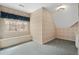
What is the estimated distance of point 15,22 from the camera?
2248 millimetres

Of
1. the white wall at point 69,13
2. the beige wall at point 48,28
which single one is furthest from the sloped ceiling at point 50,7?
the beige wall at point 48,28

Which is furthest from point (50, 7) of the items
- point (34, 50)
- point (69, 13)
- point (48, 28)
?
point (48, 28)

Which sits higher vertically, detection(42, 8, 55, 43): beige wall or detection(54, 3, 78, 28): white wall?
detection(54, 3, 78, 28): white wall

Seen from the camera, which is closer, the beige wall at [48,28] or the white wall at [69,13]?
the white wall at [69,13]

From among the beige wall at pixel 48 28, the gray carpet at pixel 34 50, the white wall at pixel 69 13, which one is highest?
the white wall at pixel 69 13

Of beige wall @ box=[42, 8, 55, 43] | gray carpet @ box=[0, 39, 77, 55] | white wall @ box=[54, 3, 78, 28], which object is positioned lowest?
gray carpet @ box=[0, 39, 77, 55]

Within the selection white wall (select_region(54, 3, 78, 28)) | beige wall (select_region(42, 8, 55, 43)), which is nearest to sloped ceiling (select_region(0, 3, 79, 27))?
white wall (select_region(54, 3, 78, 28))

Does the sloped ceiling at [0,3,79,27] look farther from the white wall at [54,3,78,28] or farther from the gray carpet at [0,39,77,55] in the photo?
the gray carpet at [0,39,77,55]

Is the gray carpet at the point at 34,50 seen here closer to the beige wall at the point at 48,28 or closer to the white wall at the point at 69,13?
the white wall at the point at 69,13

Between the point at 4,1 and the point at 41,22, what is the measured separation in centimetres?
187

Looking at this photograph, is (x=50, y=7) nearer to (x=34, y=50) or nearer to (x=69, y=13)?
(x=69, y=13)

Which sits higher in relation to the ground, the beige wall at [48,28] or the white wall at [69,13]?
the white wall at [69,13]
